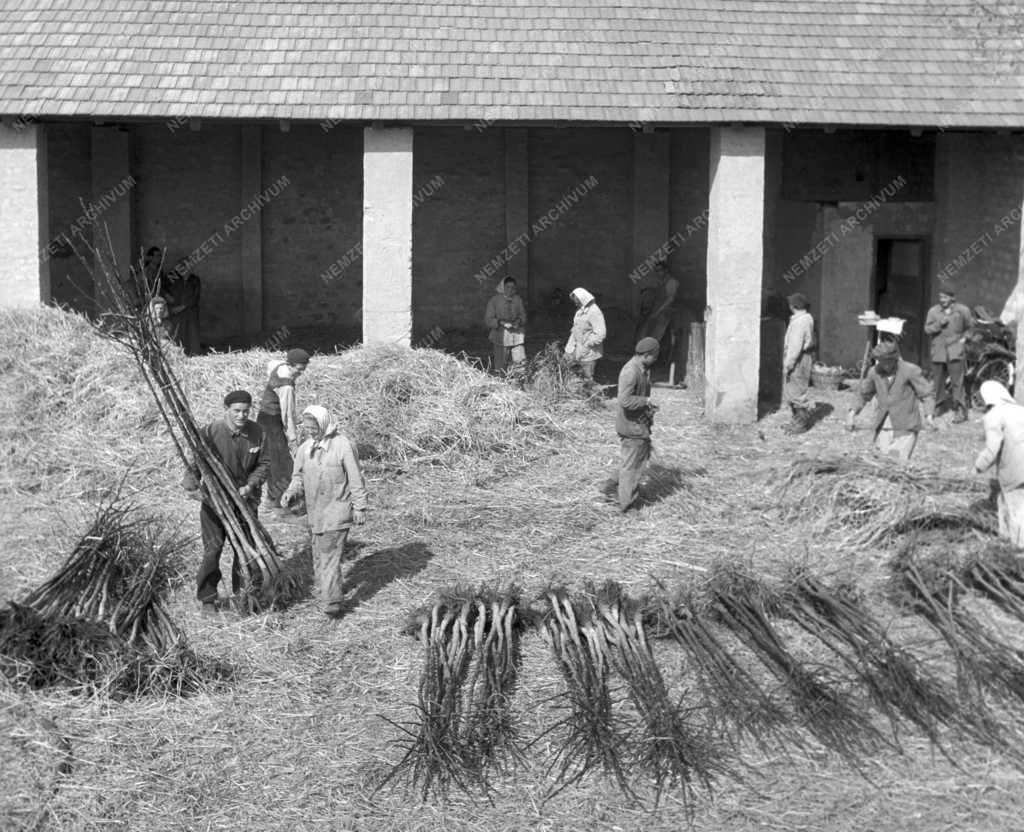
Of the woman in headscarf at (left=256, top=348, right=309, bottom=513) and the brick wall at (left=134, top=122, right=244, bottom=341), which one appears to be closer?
the woman in headscarf at (left=256, top=348, right=309, bottom=513)

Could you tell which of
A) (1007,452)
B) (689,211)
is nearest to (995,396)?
(1007,452)

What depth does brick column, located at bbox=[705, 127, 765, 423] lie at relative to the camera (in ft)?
55.8

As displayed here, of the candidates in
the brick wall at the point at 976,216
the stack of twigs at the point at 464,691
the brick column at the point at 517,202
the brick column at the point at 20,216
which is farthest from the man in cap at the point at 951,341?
the brick column at the point at 20,216

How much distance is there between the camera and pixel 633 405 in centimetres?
1323

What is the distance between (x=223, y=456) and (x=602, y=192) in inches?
469

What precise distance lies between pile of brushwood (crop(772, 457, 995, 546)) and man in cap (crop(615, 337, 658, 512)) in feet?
4.51

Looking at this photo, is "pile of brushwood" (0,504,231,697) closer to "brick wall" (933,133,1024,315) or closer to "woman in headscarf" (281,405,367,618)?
"woman in headscarf" (281,405,367,618)

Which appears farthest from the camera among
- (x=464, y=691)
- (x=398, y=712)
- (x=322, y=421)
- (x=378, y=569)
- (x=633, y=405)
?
(x=633, y=405)

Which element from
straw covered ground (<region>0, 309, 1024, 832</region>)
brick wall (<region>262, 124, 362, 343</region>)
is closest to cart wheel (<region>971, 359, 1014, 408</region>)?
straw covered ground (<region>0, 309, 1024, 832</region>)

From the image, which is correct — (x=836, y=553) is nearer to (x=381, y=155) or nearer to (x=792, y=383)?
(x=792, y=383)

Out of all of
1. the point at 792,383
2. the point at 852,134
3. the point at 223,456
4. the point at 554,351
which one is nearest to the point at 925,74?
the point at 852,134

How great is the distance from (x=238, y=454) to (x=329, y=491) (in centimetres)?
80

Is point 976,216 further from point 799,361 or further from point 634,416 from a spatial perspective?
point 634,416

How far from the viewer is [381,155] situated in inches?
672
